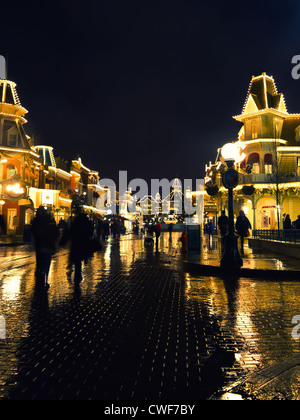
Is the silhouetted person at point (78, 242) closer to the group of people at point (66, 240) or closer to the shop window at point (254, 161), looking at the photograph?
the group of people at point (66, 240)

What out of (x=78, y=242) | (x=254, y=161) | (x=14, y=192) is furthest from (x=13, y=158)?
(x=78, y=242)

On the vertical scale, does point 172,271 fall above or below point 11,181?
below

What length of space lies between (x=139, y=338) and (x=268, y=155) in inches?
1300

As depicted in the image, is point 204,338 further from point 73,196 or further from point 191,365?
point 73,196

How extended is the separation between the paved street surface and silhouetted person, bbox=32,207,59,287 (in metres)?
0.46

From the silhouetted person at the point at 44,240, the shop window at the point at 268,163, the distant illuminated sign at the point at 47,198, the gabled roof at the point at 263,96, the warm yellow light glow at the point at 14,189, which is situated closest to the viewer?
the silhouetted person at the point at 44,240

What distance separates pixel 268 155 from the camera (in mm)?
35031

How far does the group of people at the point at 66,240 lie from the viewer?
8.77m

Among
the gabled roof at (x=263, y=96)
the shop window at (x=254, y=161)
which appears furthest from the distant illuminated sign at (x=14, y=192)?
the gabled roof at (x=263, y=96)

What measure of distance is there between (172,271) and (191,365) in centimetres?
847

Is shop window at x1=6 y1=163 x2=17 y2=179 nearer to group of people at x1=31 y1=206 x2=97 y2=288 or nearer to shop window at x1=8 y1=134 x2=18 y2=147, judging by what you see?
shop window at x1=8 y1=134 x2=18 y2=147

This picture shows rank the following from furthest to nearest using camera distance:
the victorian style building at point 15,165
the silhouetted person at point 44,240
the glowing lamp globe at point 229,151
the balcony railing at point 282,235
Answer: the victorian style building at point 15,165, the balcony railing at point 282,235, the glowing lamp globe at point 229,151, the silhouetted person at point 44,240
